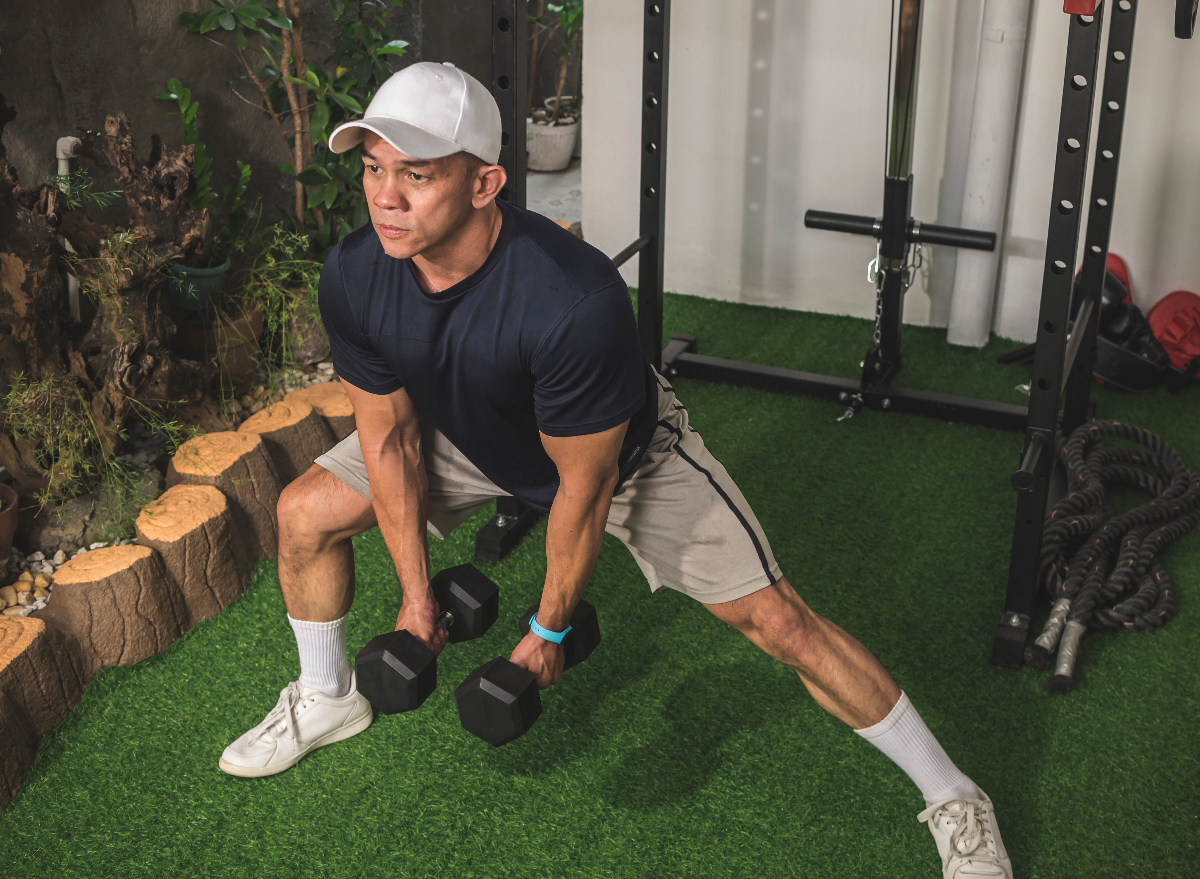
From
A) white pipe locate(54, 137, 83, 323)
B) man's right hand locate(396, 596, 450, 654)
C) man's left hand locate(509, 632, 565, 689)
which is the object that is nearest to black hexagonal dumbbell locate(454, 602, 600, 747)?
man's left hand locate(509, 632, 565, 689)

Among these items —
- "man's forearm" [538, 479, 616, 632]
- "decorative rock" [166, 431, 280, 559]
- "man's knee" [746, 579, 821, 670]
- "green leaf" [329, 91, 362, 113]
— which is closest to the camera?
"man's forearm" [538, 479, 616, 632]

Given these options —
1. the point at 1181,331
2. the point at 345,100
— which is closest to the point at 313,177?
the point at 345,100

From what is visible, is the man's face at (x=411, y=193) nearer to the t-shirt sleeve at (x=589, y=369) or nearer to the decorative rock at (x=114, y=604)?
the t-shirt sleeve at (x=589, y=369)

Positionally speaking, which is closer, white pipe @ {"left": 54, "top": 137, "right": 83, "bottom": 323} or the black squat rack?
the black squat rack

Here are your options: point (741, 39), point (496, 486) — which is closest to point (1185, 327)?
point (741, 39)

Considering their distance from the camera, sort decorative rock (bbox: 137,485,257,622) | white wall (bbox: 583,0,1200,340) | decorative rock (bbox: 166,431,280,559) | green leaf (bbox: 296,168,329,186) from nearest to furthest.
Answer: decorative rock (bbox: 137,485,257,622) → decorative rock (bbox: 166,431,280,559) → green leaf (bbox: 296,168,329,186) → white wall (bbox: 583,0,1200,340)

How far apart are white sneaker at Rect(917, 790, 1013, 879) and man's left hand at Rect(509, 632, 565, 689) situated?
0.69 m

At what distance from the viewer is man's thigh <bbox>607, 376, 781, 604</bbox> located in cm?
175

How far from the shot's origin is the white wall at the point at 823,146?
343 centimetres

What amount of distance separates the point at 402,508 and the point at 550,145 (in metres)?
4.27

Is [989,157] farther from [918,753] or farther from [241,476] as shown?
[241,476]

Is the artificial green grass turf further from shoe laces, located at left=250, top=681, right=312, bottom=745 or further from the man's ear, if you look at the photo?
the man's ear

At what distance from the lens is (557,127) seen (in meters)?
5.71

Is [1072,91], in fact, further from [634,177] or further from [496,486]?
[634,177]
